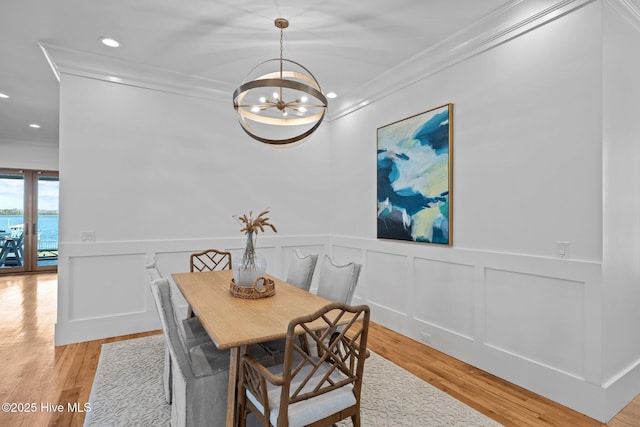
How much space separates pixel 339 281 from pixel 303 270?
1.89 feet

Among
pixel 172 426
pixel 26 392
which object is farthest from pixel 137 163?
pixel 172 426

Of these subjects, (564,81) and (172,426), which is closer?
(172,426)

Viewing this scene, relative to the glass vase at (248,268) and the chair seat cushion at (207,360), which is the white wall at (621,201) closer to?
the glass vase at (248,268)

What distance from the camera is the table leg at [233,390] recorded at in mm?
1691

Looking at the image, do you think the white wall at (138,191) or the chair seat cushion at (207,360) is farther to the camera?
the white wall at (138,191)

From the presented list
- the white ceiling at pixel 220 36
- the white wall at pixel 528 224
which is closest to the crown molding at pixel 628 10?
the white wall at pixel 528 224

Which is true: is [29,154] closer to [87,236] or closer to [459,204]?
[87,236]

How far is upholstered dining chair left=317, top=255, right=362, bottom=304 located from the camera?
7.84 ft

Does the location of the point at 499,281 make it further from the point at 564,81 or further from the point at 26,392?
the point at 26,392

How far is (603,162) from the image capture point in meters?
2.12

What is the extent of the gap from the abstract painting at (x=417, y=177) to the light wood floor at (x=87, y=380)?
1090mm

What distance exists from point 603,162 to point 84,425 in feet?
12.0

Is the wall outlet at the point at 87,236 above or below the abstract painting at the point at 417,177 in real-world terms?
below

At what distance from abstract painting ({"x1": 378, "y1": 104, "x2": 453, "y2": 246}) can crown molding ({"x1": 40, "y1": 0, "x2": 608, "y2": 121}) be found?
0.45 meters
